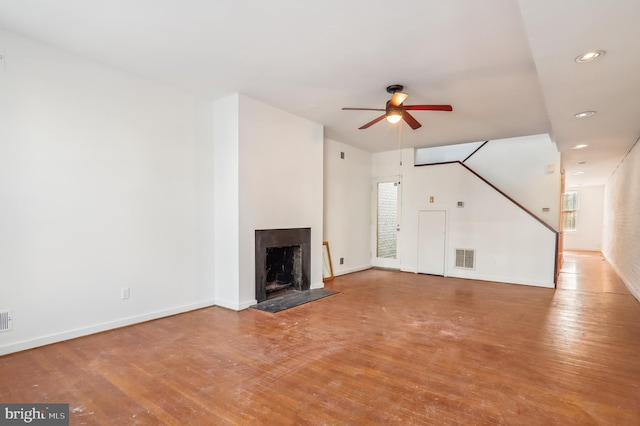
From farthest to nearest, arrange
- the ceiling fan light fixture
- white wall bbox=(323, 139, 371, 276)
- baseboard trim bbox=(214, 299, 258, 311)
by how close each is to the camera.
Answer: white wall bbox=(323, 139, 371, 276)
baseboard trim bbox=(214, 299, 258, 311)
the ceiling fan light fixture

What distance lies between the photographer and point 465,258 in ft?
22.0

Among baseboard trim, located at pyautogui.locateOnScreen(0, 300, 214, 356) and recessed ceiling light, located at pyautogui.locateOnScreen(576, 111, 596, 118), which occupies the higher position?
recessed ceiling light, located at pyautogui.locateOnScreen(576, 111, 596, 118)

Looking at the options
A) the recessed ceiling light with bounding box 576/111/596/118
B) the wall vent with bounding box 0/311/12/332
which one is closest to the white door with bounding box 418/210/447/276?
the recessed ceiling light with bounding box 576/111/596/118

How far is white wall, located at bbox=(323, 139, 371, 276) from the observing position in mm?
6523

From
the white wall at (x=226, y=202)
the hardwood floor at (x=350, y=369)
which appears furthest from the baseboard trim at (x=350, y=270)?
the white wall at (x=226, y=202)

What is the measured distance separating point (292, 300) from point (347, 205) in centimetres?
290

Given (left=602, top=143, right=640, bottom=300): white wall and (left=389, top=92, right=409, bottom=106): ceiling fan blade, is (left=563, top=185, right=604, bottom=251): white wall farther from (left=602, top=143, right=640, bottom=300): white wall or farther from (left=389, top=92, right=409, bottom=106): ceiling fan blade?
(left=389, top=92, right=409, bottom=106): ceiling fan blade

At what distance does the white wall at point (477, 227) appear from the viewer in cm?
599

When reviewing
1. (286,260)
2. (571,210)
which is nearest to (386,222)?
(286,260)

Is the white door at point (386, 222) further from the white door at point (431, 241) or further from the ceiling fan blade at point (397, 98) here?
the ceiling fan blade at point (397, 98)

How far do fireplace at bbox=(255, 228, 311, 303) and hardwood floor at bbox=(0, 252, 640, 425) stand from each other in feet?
3.13

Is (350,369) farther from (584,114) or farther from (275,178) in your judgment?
(584,114)

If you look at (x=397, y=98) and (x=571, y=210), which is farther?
(x=571, y=210)

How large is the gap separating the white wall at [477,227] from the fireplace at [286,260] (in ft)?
9.89
